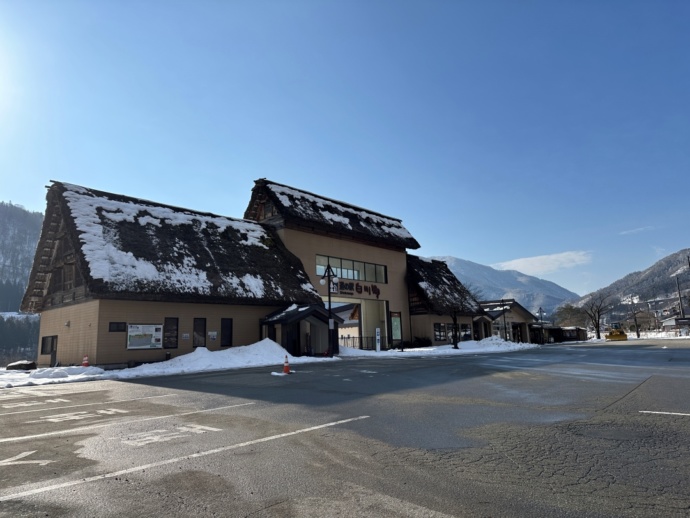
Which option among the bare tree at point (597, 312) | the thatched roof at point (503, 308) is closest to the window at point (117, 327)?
the thatched roof at point (503, 308)

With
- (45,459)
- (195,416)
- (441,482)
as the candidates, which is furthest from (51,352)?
(441,482)

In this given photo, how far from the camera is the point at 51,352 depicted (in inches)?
1086

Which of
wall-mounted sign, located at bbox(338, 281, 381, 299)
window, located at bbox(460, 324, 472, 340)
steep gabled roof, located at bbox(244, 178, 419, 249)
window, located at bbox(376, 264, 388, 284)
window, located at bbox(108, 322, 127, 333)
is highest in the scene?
steep gabled roof, located at bbox(244, 178, 419, 249)

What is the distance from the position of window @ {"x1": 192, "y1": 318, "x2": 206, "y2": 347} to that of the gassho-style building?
0.20 ft

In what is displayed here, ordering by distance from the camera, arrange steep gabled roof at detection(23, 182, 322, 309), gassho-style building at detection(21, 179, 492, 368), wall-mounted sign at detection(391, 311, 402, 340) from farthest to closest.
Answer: wall-mounted sign at detection(391, 311, 402, 340) → gassho-style building at detection(21, 179, 492, 368) → steep gabled roof at detection(23, 182, 322, 309)

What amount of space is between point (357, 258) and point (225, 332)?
51.3 feet

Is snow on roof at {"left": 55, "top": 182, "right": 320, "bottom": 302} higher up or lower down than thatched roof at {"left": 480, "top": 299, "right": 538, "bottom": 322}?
higher up

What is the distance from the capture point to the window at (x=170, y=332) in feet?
81.3

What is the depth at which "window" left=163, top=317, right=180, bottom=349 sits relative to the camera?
2477cm

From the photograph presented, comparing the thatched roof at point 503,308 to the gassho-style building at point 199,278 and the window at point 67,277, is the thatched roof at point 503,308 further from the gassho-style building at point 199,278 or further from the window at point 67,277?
the window at point 67,277

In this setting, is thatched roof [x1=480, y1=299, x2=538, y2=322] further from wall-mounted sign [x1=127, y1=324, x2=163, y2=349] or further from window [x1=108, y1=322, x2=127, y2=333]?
window [x1=108, y1=322, x2=127, y2=333]

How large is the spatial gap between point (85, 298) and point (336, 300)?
19.4 metres

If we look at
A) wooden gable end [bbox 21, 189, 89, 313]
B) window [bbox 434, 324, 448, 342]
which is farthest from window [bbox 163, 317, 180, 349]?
window [bbox 434, 324, 448, 342]

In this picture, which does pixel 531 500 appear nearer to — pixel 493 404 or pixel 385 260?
pixel 493 404
